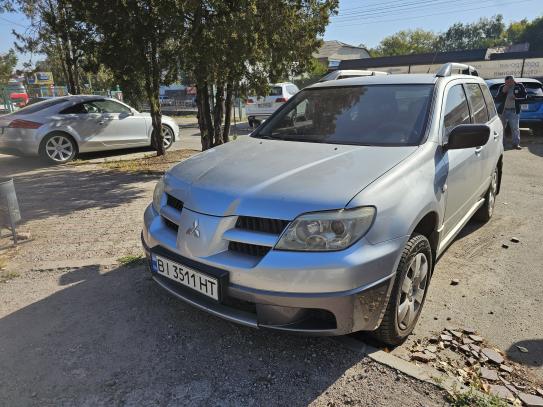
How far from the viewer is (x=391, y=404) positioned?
7.79 feet

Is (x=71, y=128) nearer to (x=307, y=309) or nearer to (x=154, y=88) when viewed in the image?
(x=154, y=88)

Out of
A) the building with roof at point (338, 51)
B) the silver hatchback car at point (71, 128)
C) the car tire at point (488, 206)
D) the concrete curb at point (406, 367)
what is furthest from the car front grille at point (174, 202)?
the building with roof at point (338, 51)

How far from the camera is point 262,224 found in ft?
8.13

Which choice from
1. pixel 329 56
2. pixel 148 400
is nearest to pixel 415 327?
pixel 148 400

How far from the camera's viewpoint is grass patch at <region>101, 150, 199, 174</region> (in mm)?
8977

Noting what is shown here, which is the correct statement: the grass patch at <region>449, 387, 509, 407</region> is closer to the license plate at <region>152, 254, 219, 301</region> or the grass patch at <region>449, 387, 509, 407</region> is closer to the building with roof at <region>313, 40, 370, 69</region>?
the license plate at <region>152, 254, 219, 301</region>

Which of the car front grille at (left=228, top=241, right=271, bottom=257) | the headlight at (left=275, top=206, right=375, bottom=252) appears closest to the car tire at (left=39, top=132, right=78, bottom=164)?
the car front grille at (left=228, top=241, right=271, bottom=257)

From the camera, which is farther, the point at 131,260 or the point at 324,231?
the point at 131,260

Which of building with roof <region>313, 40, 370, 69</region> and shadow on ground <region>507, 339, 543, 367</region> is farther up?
building with roof <region>313, 40, 370, 69</region>

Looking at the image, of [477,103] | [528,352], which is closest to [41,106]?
[477,103]

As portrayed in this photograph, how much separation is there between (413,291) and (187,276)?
5.11 feet

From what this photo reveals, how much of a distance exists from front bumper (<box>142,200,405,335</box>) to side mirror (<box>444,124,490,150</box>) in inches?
44.0

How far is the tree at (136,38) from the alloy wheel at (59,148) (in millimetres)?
1808

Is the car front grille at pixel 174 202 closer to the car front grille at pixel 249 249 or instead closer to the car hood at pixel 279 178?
the car hood at pixel 279 178
